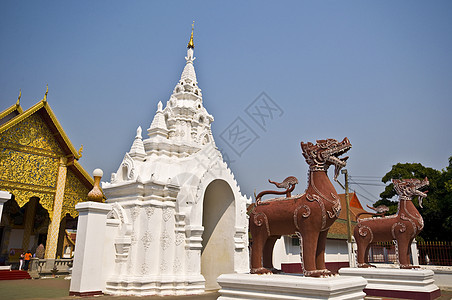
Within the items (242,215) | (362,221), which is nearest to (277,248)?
(242,215)

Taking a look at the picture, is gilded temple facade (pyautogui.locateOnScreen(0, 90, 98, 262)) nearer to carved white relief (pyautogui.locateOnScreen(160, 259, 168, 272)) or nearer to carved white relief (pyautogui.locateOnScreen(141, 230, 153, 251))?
carved white relief (pyautogui.locateOnScreen(141, 230, 153, 251))

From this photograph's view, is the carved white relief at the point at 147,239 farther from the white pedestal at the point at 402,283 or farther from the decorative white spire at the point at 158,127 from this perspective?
the white pedestal at the point at 402,283

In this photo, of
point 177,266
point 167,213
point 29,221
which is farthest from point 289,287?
point 29,221

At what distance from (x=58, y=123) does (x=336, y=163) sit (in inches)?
599

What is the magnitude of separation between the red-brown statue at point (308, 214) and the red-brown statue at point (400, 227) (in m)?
4.68

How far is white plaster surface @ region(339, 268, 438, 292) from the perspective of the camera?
943 cm

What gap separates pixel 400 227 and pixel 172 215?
6.67 metres

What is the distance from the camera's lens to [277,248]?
16969mm

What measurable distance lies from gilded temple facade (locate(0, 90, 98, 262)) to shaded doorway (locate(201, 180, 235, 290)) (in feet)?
27.7

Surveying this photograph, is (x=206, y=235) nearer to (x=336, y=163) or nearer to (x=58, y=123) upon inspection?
(x=336, y=163)

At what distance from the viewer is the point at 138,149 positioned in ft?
41.2

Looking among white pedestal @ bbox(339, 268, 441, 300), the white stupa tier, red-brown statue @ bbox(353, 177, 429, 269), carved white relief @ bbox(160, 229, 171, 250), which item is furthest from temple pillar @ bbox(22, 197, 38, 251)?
white pedestal @ bbox(339, 268, 441, 300)

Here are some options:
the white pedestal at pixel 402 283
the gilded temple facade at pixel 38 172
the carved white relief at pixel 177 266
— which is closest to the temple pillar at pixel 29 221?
the gilded temple facade at pixel 38 172

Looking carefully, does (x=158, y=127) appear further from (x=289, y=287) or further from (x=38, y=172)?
(x=289, y=287)
